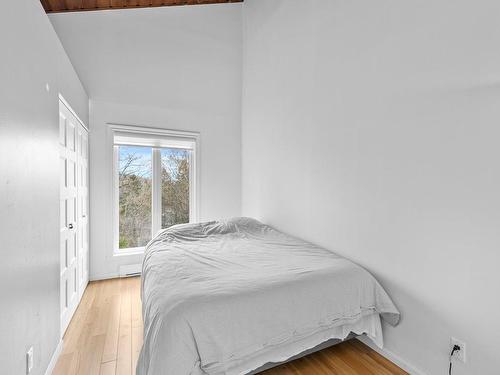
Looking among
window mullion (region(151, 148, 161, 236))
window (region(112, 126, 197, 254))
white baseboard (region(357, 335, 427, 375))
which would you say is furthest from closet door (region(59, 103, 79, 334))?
white baseboard (region(357, 335, 427, 375))

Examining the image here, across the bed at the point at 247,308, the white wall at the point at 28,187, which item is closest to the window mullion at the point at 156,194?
the bed at the point at 247,308

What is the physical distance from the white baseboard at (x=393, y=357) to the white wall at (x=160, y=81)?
2531 millimetres

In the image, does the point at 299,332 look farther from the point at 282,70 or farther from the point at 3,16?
the point at 282,70

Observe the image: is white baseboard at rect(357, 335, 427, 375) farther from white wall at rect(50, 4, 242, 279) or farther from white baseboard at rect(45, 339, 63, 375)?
white wall at rect(50, 4, 242, 279)

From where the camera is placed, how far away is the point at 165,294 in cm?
159

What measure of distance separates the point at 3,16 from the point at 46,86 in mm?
579

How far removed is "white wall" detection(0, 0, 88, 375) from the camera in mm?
1228

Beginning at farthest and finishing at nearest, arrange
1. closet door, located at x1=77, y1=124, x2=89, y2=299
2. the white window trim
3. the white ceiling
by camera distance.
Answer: the white window trim
the white ceiling
closet door, located at x1=77, y1=124, x2=89, y2=299

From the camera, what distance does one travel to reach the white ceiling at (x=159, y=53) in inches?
123

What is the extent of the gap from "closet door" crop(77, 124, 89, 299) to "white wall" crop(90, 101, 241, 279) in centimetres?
13

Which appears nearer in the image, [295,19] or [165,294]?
[165,294]

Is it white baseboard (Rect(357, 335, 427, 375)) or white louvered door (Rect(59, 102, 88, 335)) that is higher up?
white louvered door (Rect(59, 102, 88, 335))

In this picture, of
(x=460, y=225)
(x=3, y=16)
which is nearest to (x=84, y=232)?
(x=3, y=16)

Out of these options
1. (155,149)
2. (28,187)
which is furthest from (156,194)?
(28,187)
